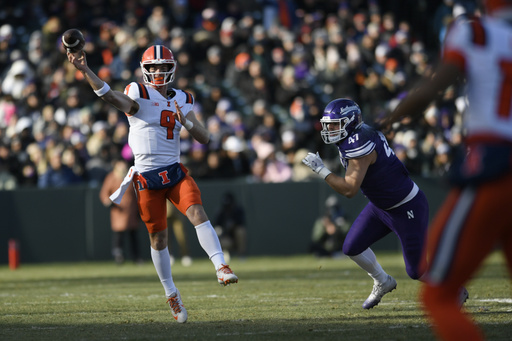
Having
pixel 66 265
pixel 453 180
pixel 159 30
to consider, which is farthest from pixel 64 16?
pixel 453 180

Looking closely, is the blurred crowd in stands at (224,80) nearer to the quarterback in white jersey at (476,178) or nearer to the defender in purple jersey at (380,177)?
the defender in purple jersey at (380,177)

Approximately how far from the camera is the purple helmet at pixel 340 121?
23.5ft

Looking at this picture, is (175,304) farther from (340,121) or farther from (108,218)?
(108,218)

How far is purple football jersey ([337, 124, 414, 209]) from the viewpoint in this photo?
7154 millimetres

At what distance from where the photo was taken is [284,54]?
61.6 feet

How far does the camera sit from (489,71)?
400cm

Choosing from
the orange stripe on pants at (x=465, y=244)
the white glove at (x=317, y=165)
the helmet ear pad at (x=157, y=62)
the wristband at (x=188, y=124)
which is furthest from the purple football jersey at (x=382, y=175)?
the orange stripe on pants at (x=465, y=244)

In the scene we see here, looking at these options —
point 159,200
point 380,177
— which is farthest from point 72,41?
point 380,177

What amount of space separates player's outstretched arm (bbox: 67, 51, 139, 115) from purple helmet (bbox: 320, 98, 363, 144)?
5.25 feet

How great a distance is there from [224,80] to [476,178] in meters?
14.9

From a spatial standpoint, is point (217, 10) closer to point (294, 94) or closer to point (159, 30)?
point (159, 30)

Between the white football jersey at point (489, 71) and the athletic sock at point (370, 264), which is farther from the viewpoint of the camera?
the athletic sock at point (370, 264)

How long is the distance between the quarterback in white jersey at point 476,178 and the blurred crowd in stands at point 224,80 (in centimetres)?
1117

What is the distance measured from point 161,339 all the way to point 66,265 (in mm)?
9951
